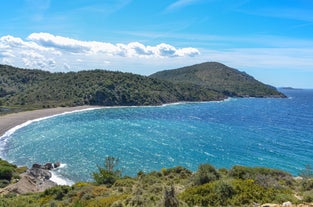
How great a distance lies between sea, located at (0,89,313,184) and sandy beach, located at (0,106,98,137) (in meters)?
2.91

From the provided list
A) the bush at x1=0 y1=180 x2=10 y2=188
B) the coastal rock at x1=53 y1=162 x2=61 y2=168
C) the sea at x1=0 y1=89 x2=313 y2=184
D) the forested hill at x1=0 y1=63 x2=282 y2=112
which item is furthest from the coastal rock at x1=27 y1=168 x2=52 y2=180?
the forested hill at x1=0 y1=63 x2=282 y2=112

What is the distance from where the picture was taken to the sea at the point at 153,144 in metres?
51.0

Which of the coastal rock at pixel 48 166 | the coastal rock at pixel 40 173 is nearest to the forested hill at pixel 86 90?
the coastal rock at pixel 48 166

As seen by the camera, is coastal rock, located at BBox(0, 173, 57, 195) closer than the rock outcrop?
Yes

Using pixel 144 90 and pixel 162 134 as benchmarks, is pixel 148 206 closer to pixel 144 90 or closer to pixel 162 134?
pixel 162 134

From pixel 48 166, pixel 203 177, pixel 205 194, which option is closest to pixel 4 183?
pixel 48 166

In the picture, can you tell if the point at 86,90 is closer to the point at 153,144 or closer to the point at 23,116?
the point at 23,116

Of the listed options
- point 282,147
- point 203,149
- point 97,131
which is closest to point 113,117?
point 97,131

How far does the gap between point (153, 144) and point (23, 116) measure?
182 ft

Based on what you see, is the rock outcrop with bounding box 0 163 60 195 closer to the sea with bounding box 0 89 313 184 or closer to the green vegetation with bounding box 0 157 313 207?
the sea with bounding box 0 89 313 184

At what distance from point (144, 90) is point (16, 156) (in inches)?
4453

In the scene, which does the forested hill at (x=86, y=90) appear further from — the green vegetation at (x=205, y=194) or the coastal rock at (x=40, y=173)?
the green vegetation at (x=205, y=194)

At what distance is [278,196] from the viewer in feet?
53.5

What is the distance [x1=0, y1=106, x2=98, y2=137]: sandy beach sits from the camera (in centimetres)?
8257
